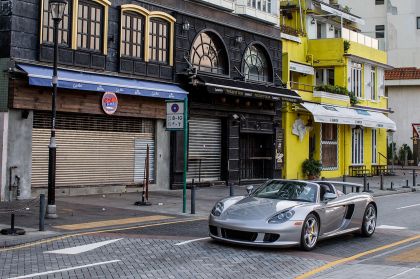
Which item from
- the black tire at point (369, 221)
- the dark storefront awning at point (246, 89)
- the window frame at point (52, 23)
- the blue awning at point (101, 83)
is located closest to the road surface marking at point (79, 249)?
the black tire at point (369, 221)

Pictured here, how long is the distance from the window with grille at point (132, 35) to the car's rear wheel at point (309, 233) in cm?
1277

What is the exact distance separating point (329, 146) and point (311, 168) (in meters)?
3.91

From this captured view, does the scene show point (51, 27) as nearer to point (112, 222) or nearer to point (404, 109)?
point (112, 222)

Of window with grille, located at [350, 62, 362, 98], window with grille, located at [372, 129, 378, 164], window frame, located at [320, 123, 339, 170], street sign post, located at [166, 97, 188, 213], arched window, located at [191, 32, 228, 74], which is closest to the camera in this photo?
street sign post, located at [166, 97, 188, 213]

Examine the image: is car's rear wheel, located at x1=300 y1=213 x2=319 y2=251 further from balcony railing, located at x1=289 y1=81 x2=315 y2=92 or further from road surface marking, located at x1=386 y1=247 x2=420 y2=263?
balcony railing, located at x1=289 y1=81 x2=315 y2=92

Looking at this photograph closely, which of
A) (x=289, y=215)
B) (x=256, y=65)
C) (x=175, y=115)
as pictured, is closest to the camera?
(x=289, y=215)

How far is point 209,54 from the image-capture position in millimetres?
25641

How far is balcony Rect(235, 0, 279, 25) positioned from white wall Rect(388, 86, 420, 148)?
25.9 metres

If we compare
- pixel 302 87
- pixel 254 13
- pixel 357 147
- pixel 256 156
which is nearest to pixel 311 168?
pixel 256 156

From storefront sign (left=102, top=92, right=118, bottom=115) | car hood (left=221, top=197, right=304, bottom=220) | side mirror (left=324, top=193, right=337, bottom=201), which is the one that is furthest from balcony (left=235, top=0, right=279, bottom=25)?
car hood (left=221, top=197, right=304, bottom=220)

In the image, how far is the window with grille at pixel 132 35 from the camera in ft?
70.0

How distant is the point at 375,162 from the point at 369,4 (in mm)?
24093

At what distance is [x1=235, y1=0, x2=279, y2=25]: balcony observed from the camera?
27.1 m

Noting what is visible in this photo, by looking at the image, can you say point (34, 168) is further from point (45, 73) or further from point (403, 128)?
point (403, 128)
